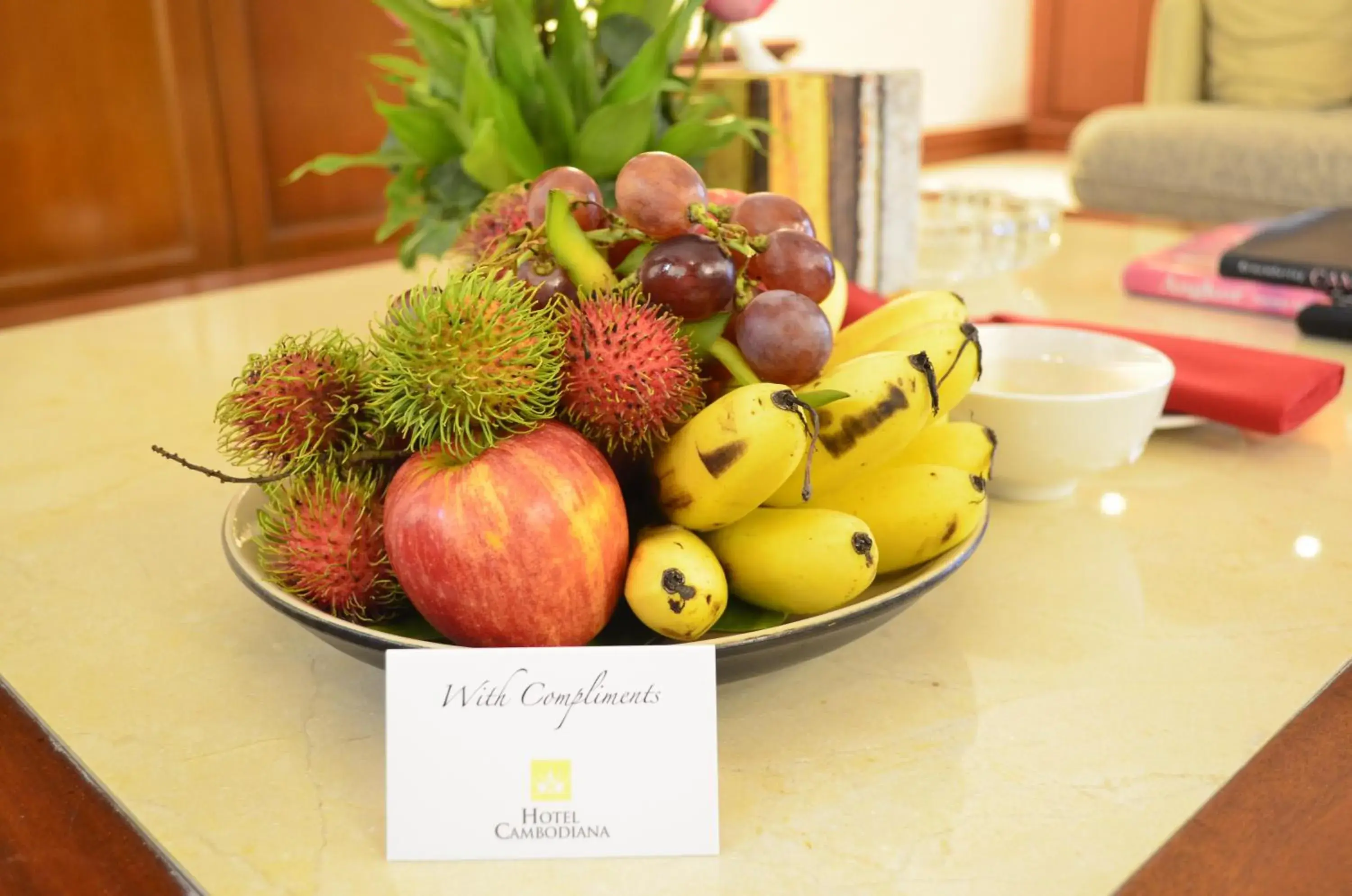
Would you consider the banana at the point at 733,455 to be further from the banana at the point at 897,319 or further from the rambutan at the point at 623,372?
the banana at the point at 897,319

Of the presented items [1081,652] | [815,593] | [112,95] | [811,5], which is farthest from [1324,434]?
[811,5]

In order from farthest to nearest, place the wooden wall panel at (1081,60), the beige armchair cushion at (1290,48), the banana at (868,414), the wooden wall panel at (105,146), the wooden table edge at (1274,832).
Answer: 1. the wooden wall panel at (1081,60)
2. the beige armchair cushion at (1290,48)
3. the wooden wall panel at (105,146)
4. the banana at (868,414)
5. the wooden table edge at (1274,832)

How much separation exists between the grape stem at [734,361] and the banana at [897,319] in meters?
0.10

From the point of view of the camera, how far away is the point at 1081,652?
0.58 m

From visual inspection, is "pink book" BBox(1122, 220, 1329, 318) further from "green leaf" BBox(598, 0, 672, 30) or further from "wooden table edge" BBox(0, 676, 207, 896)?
"wooden table edge" BBox(0, 676, 207, 896)

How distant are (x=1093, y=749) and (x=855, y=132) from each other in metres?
0.80

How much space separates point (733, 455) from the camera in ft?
1.58

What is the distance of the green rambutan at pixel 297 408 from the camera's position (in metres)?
0.52

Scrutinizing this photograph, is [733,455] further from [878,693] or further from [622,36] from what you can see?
[622,36]

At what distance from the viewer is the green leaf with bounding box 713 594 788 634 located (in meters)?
0.52

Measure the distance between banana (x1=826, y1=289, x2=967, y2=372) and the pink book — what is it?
2.09 ft

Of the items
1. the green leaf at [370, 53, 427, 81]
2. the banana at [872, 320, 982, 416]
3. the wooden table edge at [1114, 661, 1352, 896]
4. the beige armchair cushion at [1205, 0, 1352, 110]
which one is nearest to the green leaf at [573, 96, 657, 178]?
the green leaf at [370, 53, 427, 81]

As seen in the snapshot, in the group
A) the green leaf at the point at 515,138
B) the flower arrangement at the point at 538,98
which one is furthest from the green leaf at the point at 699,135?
the green leaf at the point at 515,138

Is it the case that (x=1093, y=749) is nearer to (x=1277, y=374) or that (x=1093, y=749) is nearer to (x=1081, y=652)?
(x=1081, y=652)
